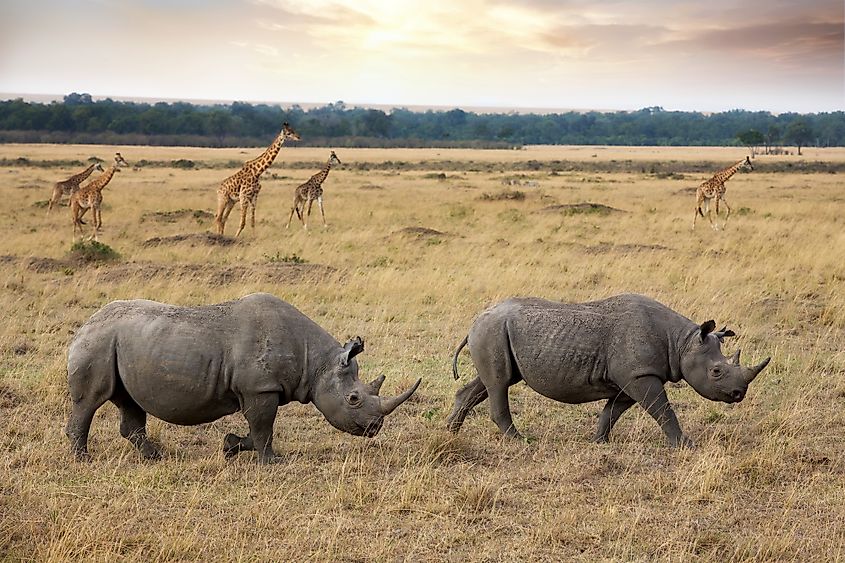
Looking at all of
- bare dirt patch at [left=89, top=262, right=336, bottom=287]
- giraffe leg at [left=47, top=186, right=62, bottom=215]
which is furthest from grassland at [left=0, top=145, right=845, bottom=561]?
→ giraffe leg at [left=47, top=186, right=62, bottom=215]

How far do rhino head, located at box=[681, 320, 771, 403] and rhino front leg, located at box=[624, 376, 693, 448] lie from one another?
29 cm

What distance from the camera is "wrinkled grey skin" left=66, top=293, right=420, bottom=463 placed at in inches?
258

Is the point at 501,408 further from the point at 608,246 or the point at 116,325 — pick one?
the point at 608,246

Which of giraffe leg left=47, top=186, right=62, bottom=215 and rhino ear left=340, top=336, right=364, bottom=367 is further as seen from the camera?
giraffe leg left=47, top=186, right=62, bottom=215

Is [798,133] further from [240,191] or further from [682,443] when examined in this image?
[682,443]

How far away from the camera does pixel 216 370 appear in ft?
21.6

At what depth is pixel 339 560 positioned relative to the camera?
510 centimetres

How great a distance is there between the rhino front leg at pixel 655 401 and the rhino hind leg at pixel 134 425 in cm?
380

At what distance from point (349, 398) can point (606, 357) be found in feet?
7.02

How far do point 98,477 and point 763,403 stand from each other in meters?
6.08

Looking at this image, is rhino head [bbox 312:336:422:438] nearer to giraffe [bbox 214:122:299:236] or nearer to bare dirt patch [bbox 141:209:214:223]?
giraffe [bbox 214:122:299:236]

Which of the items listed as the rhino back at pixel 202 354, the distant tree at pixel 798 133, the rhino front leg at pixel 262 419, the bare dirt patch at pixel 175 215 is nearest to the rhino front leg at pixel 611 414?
the rhino back at pixel 202 354

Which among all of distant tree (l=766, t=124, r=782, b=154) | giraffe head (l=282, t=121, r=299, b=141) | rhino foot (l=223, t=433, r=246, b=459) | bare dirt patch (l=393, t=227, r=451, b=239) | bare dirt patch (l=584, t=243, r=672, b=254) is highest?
distant tree (l=766, t=124, r=782, b=154)

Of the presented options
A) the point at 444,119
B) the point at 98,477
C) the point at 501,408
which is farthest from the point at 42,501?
the point at 444,119
